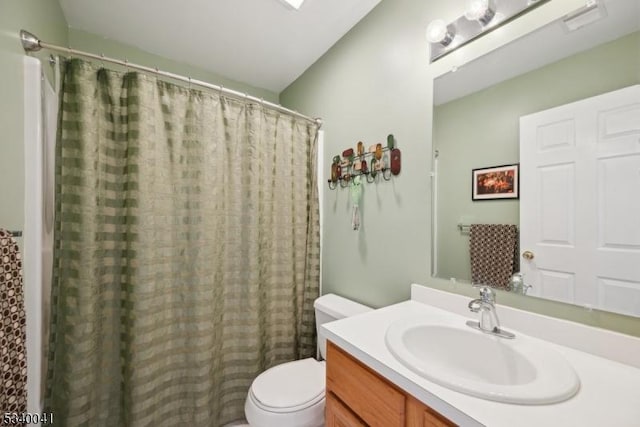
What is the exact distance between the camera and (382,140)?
143 centimetres

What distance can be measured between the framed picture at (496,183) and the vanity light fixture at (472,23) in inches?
21.8

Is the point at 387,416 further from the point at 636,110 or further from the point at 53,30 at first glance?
the point at 53,30

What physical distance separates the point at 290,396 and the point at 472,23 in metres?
1.80

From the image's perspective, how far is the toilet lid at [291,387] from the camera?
1.12 m

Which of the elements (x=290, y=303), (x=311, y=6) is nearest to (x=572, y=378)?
(x=290, y=303)

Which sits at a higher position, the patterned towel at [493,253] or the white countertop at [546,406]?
the patterned towel at [493,253]

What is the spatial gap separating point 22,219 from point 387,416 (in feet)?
4.85

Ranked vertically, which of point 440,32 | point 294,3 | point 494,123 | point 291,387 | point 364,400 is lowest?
point 291,387

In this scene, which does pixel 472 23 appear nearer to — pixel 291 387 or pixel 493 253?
pixel 493 253

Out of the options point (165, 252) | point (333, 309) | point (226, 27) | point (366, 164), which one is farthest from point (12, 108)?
point (333, 309)

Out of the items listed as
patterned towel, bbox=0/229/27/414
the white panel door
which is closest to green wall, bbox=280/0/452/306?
the white panel door

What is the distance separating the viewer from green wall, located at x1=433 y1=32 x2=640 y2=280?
2.47 feet

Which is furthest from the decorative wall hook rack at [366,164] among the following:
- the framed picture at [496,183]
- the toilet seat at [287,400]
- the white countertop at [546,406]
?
the toilet seat at [287,400]

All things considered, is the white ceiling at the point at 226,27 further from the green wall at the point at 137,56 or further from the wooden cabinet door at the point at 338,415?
the wooden cabinet door at the point at 338,415
